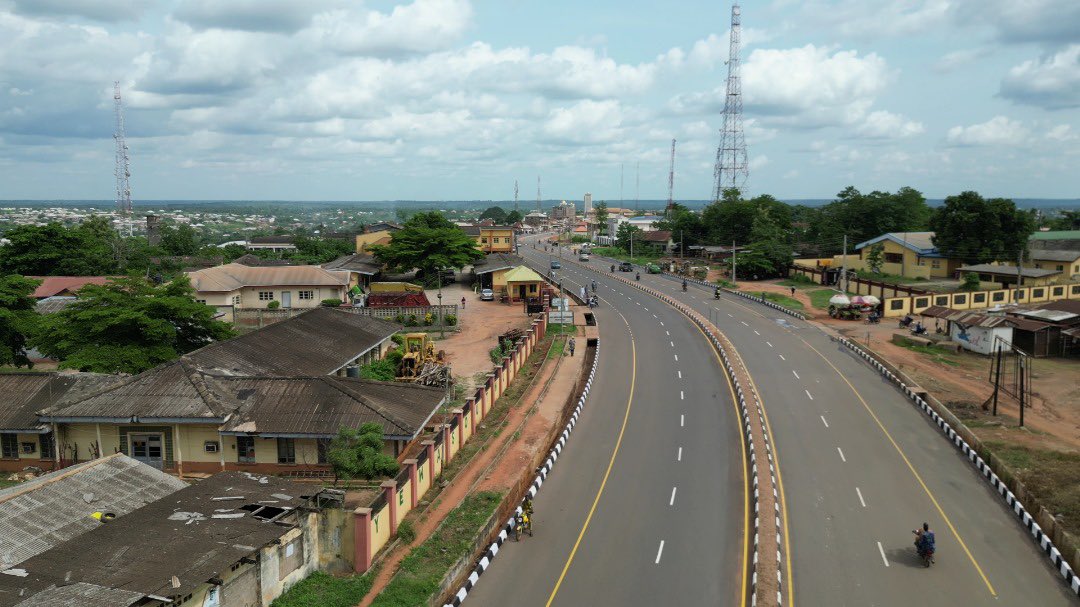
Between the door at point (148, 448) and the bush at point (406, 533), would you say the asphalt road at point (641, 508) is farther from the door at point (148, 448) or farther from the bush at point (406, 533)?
the door at point (148, 448)

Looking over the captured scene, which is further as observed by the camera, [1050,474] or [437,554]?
[1050,474]

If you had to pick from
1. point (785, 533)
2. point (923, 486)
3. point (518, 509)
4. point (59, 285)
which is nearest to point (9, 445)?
point (518, 509)

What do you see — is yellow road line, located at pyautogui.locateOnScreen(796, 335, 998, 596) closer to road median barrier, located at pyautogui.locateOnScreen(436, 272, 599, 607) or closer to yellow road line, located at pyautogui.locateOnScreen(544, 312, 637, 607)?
yellow road line, located at pyautogui.locateOnScreen(544, 312, 637, 607)

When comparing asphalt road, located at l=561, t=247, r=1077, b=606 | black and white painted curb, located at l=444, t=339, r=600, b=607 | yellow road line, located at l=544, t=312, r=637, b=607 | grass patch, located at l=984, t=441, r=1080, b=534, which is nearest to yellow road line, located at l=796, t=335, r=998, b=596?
asphalt road, located at l=561, t=247, r=1077, b=606

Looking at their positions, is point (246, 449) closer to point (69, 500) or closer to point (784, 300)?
point (69, 500)

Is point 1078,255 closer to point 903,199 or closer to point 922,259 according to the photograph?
point 922,259

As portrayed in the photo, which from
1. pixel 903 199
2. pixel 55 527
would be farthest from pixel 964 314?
pixel 903 199
